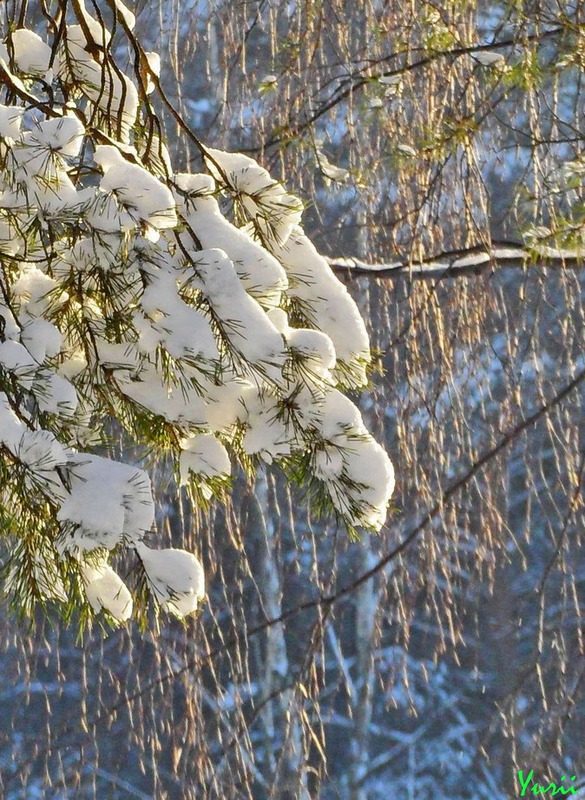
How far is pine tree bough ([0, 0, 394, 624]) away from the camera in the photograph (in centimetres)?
90

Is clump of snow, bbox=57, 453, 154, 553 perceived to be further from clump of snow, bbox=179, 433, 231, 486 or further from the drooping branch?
the drooping branch

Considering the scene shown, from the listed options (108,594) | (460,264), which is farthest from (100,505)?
(460,264)

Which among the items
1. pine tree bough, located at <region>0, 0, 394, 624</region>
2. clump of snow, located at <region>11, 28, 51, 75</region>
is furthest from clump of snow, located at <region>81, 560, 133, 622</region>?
clump of snow, located at <region>11, 28, 51, 75</region>

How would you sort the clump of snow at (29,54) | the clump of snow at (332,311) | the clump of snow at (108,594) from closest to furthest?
the clump of snow at (108,594) < the clump of snow at (332,311) < the clump of snow at (29,54)

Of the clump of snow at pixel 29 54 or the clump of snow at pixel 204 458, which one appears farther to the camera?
the clump of snow at pixel 29 54

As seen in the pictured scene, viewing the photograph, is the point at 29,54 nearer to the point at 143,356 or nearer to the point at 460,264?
the point at 143,356

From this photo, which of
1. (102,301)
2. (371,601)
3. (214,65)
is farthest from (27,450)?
(371,601)

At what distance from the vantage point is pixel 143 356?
98 centimetres

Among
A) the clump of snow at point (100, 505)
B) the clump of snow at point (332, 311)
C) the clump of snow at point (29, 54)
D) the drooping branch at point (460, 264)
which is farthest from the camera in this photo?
the drooping branch at point (460, 264)

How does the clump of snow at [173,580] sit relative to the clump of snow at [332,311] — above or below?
below

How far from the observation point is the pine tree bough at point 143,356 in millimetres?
896

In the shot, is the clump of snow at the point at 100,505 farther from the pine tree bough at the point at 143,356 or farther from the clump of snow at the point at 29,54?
the clump of snow at the point at 29,54

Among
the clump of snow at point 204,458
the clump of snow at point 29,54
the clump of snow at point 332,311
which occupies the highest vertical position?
the clump of snow at point 29,54

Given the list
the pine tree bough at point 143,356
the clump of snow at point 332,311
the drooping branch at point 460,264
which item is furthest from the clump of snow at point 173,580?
the drooping branch at point 460,264
